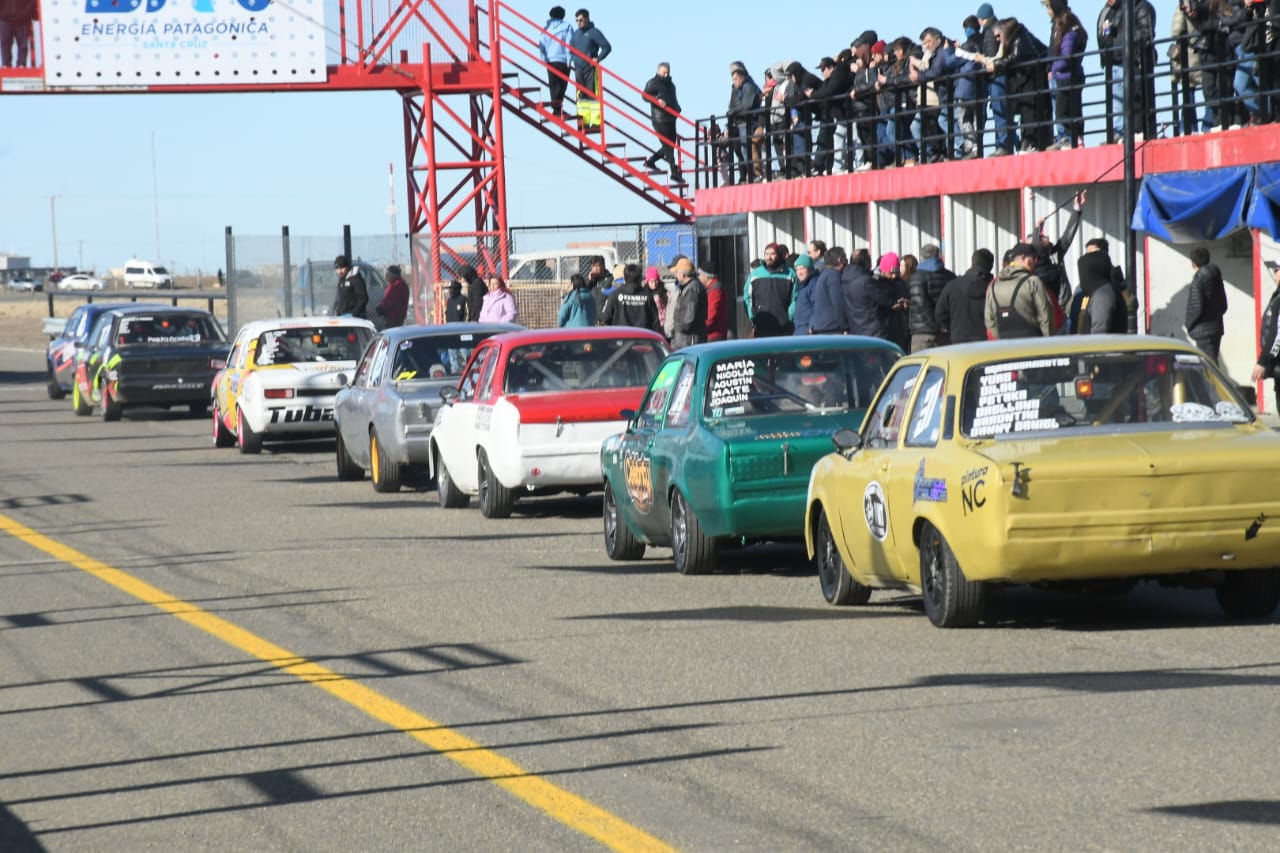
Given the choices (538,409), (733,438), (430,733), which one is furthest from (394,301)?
(430,733)

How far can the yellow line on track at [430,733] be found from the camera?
6574 mm

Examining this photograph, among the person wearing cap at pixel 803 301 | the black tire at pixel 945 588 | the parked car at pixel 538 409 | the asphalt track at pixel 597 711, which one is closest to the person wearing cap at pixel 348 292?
the person wearing cap at pixel 803 301

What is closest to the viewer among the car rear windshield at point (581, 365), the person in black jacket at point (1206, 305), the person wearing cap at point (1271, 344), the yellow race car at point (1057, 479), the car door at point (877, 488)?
the yellow race car at point (1057, 479)

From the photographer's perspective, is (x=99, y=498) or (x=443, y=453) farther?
(x=99, y=498)

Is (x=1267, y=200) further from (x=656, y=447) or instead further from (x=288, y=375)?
(x=288, y=375)

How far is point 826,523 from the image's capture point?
37.9ft

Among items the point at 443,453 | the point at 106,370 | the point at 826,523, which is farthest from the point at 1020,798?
the point at 106,370

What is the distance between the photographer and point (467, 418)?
17234 millimetres

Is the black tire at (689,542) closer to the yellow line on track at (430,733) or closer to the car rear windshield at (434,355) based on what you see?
the yellow line on track at (430,733)

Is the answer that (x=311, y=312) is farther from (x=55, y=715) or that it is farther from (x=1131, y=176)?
(x=55, y=715)

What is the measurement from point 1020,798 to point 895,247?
23078 millimetres

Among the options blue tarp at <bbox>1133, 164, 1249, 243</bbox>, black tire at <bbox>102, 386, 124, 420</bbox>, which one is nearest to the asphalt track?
blue tarp at <bbox>1133, 164, 1249, 243</bbox>

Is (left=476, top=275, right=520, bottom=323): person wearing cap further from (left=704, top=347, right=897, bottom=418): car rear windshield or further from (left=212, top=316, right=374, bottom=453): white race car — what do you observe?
(left=704, top=347, right=897, bottom=418): car rear windshield

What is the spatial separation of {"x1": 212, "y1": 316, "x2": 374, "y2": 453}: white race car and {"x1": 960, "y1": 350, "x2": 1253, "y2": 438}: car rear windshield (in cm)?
1430
